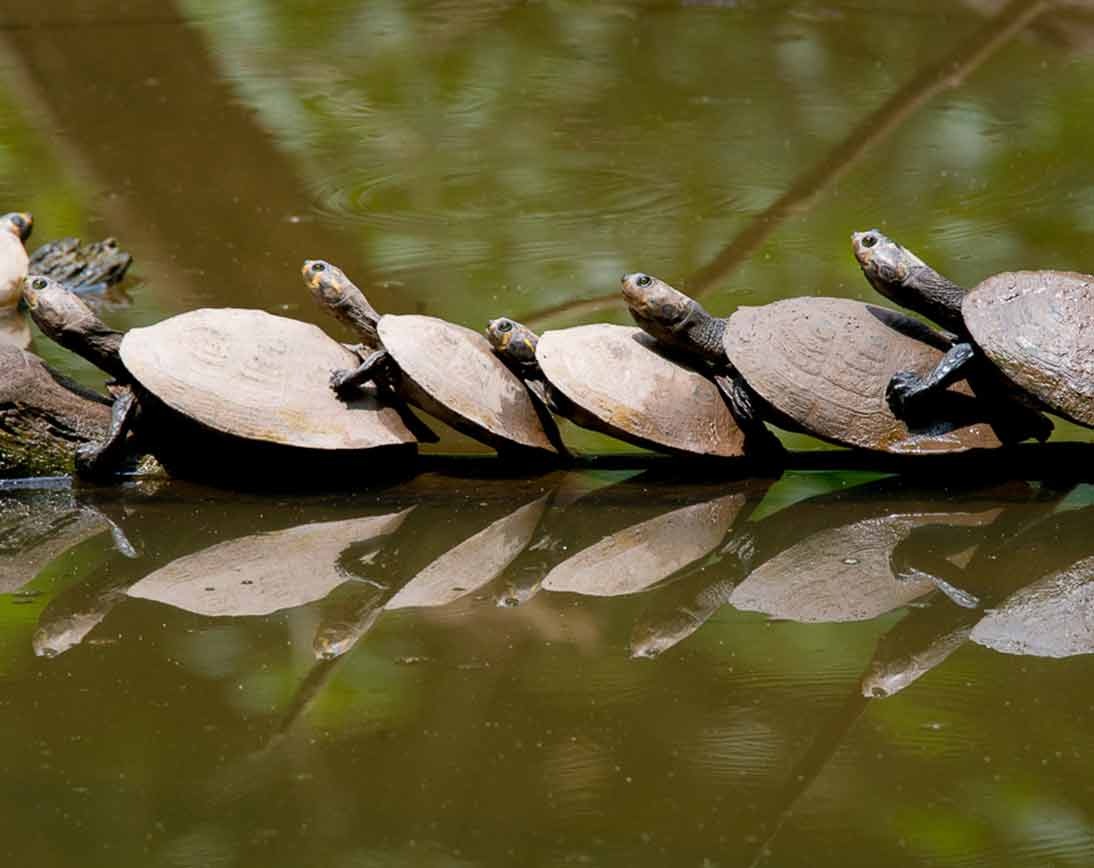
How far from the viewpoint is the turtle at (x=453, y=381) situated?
4051 millimetres

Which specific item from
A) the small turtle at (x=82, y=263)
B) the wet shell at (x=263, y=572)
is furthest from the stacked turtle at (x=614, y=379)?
the small turtle at (x=82, y=263)

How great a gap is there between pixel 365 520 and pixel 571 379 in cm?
62

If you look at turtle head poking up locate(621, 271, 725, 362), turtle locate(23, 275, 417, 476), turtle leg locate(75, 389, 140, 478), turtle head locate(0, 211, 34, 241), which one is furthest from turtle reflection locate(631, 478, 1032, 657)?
turtle head locate(0, 211, 34, 241)

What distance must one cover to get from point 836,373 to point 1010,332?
425mm

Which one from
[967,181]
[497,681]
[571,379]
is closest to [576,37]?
[967,181]

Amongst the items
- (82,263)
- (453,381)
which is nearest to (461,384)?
(453,381)

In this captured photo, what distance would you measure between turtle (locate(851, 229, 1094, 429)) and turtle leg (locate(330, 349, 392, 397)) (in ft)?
4.09

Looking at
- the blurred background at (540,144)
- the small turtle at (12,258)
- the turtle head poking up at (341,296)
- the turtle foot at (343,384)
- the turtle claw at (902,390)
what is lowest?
the blurred background at (540,144)

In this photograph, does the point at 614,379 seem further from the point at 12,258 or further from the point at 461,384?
the point at 12,258

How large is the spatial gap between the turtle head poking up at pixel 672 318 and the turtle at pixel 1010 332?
43 cm

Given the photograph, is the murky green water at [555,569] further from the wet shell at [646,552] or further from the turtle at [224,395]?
the turtle at [224,395]

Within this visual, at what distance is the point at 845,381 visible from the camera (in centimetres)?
399

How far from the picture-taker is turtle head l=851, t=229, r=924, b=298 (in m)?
4.08

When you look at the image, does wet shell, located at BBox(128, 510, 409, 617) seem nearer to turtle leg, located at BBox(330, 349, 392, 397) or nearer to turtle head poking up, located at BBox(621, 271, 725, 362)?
turtle leg, located at BBox(330, 349, 392, 397)
